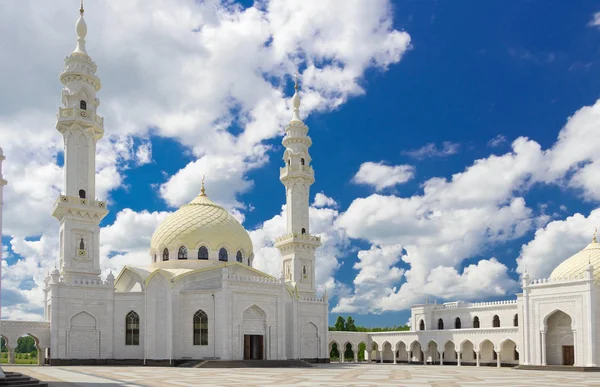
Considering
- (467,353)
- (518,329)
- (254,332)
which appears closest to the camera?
(254,332)

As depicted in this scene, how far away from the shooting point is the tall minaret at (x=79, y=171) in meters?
45.3

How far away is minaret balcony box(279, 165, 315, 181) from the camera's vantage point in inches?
2234

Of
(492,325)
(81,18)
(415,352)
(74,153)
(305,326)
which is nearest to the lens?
(74,153)

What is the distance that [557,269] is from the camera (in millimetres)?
50906

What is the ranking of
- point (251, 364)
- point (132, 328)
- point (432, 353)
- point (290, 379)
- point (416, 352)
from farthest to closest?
point (416, 352), point (432, 353), point (132, 328), point (251, 364), point (290, 379)

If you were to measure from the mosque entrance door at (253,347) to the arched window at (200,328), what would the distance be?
3032 millimetres

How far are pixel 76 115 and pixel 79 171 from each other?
393 centimetres

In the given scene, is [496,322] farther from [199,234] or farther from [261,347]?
[199,234]

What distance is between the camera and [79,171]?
46625mm

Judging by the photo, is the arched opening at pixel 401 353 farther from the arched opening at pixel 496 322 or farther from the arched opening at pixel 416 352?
the arched opening at pixel 496 322

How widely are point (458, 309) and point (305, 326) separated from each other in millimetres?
17002

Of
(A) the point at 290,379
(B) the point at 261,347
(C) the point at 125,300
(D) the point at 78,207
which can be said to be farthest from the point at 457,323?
(A) the point at 290,379

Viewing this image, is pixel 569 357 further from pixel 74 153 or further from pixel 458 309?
pixel 74 153

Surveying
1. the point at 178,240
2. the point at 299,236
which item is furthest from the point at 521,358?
the point at 178,240
